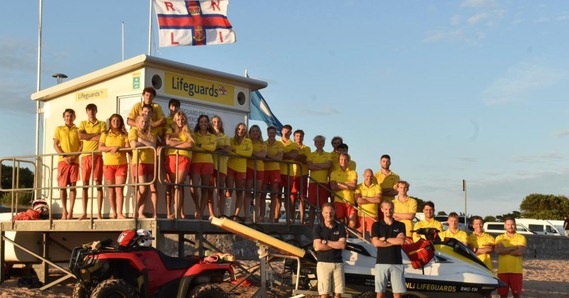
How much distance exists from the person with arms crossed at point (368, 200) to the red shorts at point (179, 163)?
3.20m

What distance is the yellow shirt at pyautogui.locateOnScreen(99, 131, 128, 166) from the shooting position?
1176 cm

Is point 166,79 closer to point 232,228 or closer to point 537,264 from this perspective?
point 232,228

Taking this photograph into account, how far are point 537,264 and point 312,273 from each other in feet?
72.1

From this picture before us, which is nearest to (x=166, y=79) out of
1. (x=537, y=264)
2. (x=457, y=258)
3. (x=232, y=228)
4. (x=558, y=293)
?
(x=232, y=228)

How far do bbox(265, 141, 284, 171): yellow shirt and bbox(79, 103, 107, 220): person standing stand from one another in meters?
2.66

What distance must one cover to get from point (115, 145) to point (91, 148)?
87cm

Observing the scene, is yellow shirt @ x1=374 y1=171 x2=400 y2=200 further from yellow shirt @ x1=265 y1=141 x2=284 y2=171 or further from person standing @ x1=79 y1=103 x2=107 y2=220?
person standing @ x1=79 y1=103 x2=107 y2=220

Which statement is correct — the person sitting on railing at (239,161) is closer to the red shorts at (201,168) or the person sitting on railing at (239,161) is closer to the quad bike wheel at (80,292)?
the red shorts at (201,168)

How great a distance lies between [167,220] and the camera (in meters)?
11.3

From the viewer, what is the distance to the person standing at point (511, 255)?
12.6 metres

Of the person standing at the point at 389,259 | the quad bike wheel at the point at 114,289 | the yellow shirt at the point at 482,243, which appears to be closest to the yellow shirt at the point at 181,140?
the quad bike wheel at the point at 114,289

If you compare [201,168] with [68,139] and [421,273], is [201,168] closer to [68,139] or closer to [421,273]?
[68,139]

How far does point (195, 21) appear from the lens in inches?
665

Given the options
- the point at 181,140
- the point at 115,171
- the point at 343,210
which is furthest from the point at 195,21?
the point at 115,171
